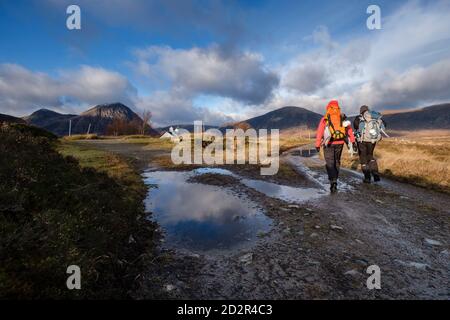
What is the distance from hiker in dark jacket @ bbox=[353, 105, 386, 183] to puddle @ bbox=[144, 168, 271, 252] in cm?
647

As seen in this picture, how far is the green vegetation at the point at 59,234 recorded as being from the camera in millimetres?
3354

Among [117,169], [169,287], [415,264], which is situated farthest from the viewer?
[117,169]

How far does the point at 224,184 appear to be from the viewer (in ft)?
38.6

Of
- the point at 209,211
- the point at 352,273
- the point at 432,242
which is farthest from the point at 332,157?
the point at 352,273

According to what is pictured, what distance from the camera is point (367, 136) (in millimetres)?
11859

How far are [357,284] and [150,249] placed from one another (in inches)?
140

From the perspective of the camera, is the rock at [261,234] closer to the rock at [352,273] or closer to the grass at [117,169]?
the rock at [352,273]

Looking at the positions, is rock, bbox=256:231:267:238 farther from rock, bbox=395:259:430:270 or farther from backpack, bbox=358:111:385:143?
backpack, bbox=358:111:385:143

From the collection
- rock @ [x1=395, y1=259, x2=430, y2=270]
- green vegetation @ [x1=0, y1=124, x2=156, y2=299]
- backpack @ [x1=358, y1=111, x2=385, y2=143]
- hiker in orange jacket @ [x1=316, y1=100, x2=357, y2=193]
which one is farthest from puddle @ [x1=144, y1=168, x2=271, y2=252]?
backpack @ [x1=358, y1=111, x2=385, y2=143]

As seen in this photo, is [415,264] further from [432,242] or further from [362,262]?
[432,242]

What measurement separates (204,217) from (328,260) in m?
3.52

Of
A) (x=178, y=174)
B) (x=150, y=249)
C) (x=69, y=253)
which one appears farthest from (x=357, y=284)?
(x=178, y=174)

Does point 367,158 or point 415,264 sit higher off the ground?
point 367,158

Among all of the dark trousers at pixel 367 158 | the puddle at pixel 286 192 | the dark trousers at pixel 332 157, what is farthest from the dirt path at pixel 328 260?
the dark trousers at pixel 367 158
